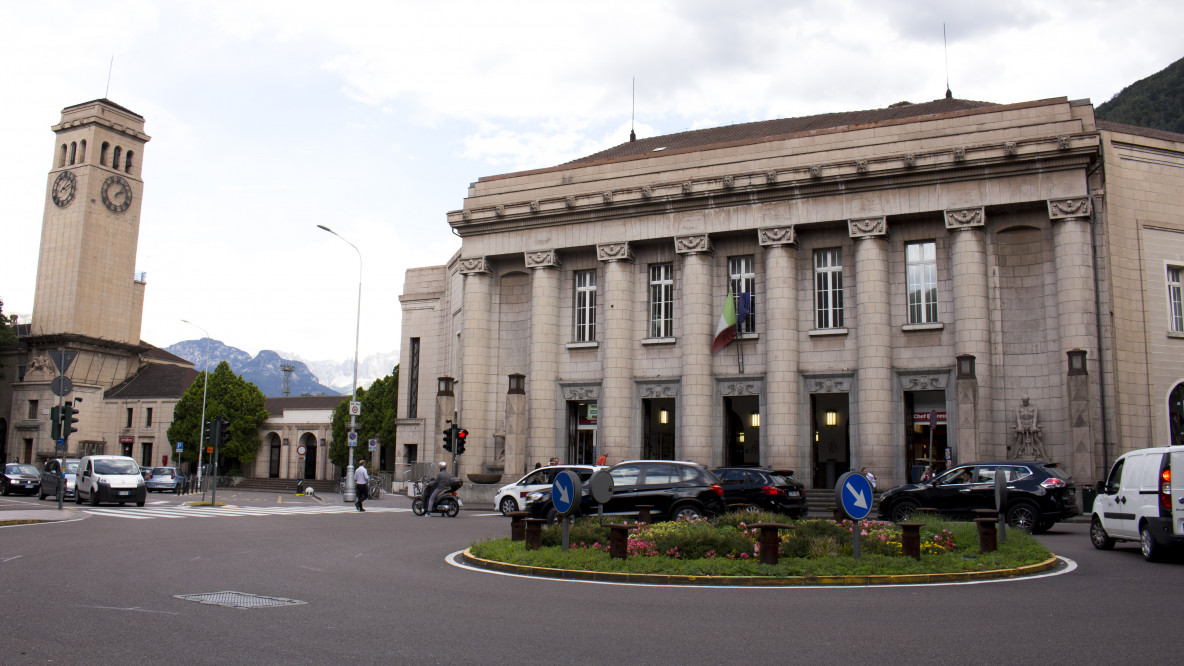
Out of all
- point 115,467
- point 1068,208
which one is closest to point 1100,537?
point 1068,208

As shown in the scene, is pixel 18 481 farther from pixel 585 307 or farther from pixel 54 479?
pixel 585 307

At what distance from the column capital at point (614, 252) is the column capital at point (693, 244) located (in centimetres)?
193

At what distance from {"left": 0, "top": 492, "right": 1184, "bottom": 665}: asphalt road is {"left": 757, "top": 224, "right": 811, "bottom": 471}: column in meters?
17.6

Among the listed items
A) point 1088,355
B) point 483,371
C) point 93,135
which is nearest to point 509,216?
point 483,371

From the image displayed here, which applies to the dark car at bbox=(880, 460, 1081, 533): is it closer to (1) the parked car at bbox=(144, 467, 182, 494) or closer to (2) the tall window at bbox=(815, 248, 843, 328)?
(2) the tall window at bbox=(815, 248, 843, 328)

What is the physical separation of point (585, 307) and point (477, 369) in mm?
5162

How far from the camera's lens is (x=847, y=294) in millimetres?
32500

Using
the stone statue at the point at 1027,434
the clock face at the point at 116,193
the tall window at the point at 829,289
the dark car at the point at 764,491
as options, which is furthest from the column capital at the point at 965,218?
the clock face at the point at 116,193

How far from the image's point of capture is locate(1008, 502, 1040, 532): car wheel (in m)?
19.2

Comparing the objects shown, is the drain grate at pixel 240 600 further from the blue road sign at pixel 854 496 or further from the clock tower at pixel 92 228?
the clock tower at pixel 92 228

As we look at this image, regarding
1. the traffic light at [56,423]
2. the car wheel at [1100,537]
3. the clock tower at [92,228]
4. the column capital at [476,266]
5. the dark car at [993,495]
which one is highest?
the clock tower at [92,228]

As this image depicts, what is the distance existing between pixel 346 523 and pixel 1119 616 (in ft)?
59.1

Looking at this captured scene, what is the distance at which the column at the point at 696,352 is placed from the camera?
33.2m

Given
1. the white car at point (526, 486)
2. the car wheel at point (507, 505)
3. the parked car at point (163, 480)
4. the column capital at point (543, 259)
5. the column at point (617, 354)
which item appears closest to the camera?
the white car at point (526, 486)
